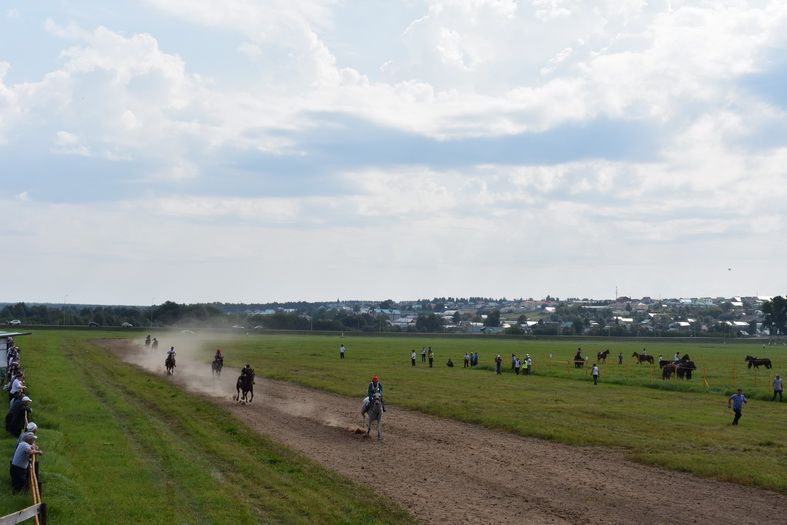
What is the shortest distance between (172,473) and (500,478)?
791 centimetres

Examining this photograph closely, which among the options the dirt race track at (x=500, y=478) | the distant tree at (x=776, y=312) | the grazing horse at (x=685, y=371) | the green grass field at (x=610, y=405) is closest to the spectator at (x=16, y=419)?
the dirt race track at (x=500, y=478)

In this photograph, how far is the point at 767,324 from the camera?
184125 millimetres

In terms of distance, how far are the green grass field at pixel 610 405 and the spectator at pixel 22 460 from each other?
15819 mm

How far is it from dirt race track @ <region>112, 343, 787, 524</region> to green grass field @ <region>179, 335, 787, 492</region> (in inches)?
63.6

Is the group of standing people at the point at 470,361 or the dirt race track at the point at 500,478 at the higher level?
the group of standing people at the point at 470,361

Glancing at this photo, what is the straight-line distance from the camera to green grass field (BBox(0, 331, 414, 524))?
15.3 meters

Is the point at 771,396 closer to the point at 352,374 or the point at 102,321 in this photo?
the point at 352,374

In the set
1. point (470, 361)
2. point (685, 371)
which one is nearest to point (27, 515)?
point (685, 371)

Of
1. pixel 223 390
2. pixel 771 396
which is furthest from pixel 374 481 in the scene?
pixel 771 396

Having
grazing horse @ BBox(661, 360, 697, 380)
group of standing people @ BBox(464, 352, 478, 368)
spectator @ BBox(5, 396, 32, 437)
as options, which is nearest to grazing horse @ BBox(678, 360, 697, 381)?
grazing horse @ BBox(661, 360, 697, 380)

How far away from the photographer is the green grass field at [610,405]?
2344 cm

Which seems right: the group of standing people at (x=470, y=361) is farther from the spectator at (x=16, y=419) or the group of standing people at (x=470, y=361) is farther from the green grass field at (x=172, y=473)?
the spectator at (x=16, y=419)

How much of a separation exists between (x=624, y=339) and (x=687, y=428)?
112 m

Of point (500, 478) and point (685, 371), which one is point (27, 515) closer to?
point (500, 478)
